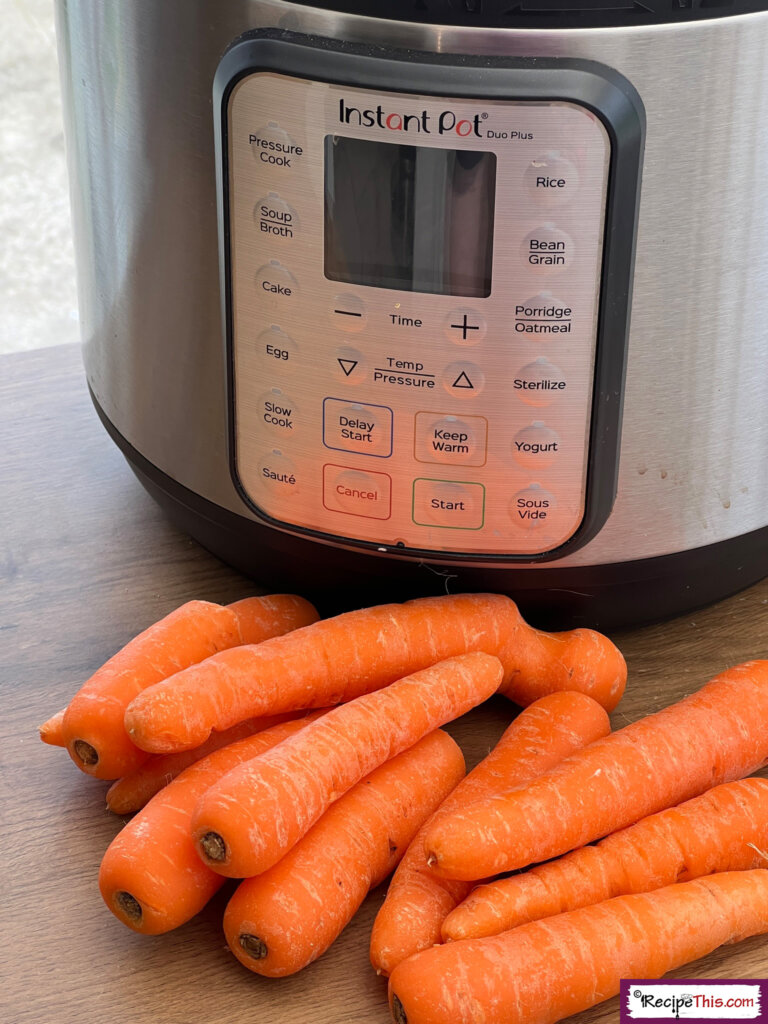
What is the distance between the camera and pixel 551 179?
1.94 feet

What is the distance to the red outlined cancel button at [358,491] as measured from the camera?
68cm

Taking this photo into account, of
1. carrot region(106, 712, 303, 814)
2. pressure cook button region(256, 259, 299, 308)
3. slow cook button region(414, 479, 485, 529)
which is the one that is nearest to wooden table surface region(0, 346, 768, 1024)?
carrot region(106, 712, 303, 814)

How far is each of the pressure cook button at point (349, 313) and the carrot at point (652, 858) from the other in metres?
0.27

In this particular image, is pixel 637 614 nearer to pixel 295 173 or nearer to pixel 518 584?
pixel 518 584

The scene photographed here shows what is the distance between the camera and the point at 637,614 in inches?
30.0

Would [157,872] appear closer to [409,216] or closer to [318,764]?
[318,764]

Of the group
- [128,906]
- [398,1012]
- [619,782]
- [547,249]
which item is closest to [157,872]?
[128,906]

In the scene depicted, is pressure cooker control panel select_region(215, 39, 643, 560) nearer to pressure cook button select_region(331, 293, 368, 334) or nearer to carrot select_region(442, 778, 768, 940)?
pressure cook button select_region(331, 293, 368, 334)

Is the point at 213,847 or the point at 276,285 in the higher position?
the point at 276,285

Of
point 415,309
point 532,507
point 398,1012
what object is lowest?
point 398,1012

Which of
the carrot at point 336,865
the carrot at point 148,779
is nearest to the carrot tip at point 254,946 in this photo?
the carrot at point 336,865

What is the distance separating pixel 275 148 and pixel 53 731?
315 mm

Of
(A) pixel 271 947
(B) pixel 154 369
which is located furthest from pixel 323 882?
(B) pixel 154 369

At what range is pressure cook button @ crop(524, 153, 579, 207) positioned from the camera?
588 millimetres
